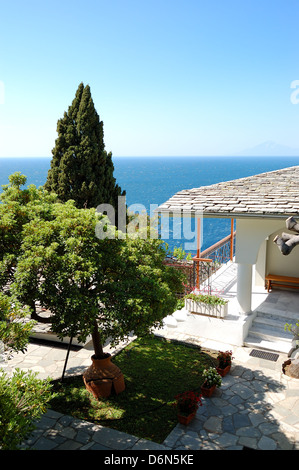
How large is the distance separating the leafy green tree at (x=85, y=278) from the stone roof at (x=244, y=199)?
11.3 ft

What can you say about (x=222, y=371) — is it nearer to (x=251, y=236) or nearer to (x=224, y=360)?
(x=224, y=360)

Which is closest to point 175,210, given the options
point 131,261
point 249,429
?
point 131,261

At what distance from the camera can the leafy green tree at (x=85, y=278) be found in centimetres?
614

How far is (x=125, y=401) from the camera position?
8297 mm

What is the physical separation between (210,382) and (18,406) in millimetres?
4804

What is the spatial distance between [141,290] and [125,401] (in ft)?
9.84

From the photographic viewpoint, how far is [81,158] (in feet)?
55.9

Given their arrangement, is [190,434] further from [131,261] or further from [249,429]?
[131,261]

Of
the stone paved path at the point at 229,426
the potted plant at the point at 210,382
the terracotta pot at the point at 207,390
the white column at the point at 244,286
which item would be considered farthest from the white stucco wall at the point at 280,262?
the terracotta pot at the point at 207,390

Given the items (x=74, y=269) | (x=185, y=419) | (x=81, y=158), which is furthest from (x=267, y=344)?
(x=81, y=158)

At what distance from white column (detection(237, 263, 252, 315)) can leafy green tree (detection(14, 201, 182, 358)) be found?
13.7 feet

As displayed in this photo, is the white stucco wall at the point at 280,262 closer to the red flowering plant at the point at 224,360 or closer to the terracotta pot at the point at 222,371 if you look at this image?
the red flowering plant at the point at 224,360

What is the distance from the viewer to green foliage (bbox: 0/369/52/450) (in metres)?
4.21
